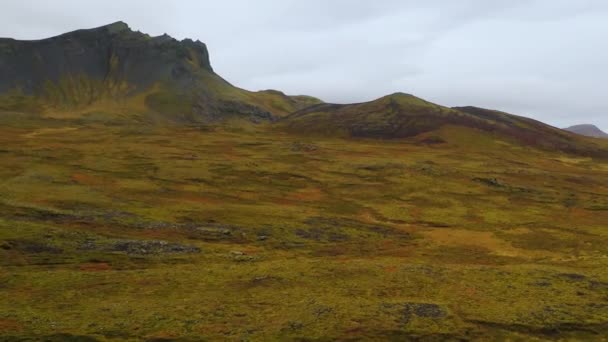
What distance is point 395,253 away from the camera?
5553cm

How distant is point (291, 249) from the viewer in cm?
5547

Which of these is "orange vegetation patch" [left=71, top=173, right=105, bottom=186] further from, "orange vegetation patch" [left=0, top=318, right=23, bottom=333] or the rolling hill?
"orange vegetation patch" [left=0, top=318, right=23, bottom=333]

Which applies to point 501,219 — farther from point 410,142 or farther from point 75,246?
point 410,142

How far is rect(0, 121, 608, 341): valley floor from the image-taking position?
109 ft

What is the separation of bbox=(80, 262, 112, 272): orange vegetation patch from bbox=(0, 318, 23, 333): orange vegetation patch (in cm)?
1214

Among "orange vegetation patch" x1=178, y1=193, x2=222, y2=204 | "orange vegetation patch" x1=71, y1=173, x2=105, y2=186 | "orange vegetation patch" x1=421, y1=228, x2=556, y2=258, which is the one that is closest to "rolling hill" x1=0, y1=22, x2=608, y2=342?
"orange vegetation patch" x1=421, y1=228, x2=556, y2=258

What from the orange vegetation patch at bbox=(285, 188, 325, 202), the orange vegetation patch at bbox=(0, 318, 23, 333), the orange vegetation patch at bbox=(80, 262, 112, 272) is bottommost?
the orange vegetation patch at bbox=(80, 262, 112, 272)

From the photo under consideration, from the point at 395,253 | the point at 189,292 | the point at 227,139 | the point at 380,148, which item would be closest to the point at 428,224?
the point at 395,253

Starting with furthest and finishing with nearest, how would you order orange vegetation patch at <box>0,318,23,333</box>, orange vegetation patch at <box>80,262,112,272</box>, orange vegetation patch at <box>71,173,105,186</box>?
orange vegetation patch at <box>71,173,105,186</box> → orange vegetation patch at <box>80,262,112,272</box> → orange vegetation patch at <box>0,318,23,333</box>

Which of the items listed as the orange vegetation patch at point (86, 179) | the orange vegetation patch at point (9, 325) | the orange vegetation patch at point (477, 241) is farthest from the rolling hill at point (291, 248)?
the orange vegetation patch at point (86, 179)

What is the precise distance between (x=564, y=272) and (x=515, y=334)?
17259 mm

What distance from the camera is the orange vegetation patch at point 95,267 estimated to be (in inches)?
1702

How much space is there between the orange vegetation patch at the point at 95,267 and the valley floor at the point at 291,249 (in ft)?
0.27

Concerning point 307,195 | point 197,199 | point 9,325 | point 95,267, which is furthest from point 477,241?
point 9,325
